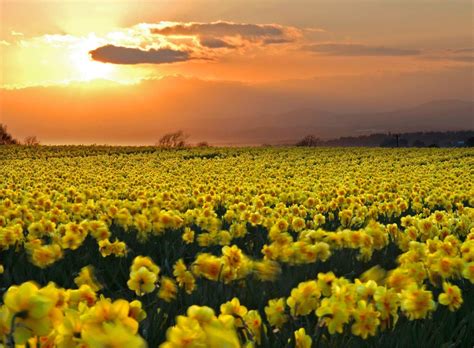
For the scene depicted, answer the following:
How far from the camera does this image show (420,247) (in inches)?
186

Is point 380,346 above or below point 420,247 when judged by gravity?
below

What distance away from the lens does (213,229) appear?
697 cm

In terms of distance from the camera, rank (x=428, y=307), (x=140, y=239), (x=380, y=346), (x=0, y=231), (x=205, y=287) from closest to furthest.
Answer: (x=380, y=346) < (x=428, y=307) < (x=205, y=287) < (x=0, y=231) < (x=140, y=239)

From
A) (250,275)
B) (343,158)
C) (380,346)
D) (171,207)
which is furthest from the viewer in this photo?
(343,158)

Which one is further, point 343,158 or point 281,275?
point 343,158

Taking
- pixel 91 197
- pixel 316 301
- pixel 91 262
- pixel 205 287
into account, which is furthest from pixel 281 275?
pixel 91 197

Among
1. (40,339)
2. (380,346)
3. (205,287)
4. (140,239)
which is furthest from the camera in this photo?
(140,239)

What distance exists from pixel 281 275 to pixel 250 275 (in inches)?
11.4

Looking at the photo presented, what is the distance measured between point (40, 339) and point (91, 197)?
8.34m

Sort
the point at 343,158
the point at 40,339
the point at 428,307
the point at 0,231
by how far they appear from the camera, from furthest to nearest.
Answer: the point at 343,158 → the point at 0,231 → the point at 428,307 → the point at 40,339

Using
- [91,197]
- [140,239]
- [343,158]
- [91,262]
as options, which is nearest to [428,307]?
[91,262]

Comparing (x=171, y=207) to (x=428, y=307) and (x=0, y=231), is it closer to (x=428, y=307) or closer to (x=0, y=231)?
(x=0, y=231)

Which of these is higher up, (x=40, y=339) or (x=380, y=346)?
(x=40, y=339)

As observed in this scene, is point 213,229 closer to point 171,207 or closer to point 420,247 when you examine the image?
point 171,207
